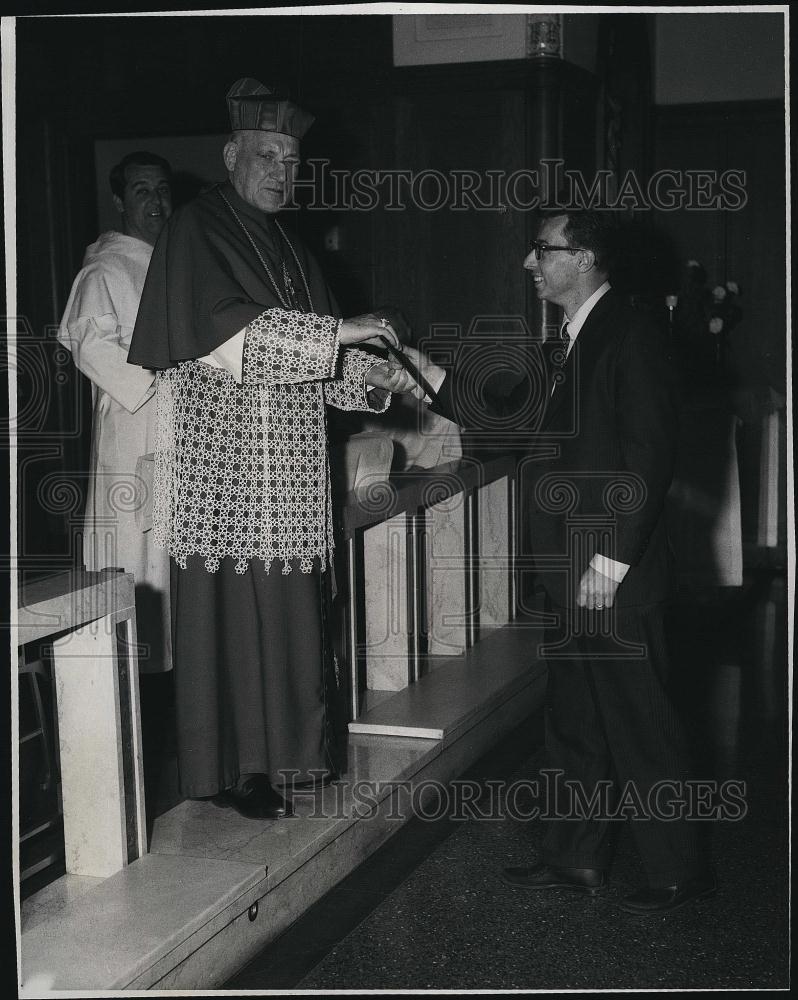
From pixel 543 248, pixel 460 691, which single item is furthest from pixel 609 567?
pixel 460 691

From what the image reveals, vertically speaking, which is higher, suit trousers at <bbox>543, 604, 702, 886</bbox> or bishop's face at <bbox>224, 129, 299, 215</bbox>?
bishop's face at <bbox>224, 129, 299, 215</bbox>

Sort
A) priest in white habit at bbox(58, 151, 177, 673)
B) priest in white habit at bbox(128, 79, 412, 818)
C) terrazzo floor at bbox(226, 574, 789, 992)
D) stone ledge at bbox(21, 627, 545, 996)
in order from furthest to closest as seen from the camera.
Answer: priest in white habit at bbox(58, 151, 177, 673) < priest in white habit at bbox(128, 79, 412, 818) < terrazzo floor at bbox(226, 574, 789, 992) < stone ledge at bbox(21, 627, 545, 996)

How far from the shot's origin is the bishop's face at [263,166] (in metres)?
2.74

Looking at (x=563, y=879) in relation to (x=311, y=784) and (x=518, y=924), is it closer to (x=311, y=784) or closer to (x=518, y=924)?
(x=518, y=924)

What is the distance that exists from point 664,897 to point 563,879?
0.77 feet

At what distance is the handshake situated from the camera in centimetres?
262

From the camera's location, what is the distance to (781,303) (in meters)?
7.25

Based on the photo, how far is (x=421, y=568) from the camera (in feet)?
13.6

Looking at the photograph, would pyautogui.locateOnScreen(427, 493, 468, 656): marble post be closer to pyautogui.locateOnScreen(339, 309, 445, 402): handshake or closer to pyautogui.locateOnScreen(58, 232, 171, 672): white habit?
pyautogui.locateOnScreen(58, 232, 171, 672): white habit

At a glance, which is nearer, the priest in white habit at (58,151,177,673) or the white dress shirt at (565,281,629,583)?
the white dress shirt at (565,281,629,583)

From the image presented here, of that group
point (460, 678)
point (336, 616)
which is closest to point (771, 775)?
point (460, 678)

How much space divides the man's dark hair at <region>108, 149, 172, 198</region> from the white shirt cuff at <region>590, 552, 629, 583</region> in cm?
207

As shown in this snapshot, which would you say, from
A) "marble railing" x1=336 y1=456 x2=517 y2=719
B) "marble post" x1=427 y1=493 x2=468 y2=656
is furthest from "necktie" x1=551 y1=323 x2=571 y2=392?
"marble post" x1=427 y1=493 x2=468 y2=656

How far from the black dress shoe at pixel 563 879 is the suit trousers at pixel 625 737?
3.4 inches
